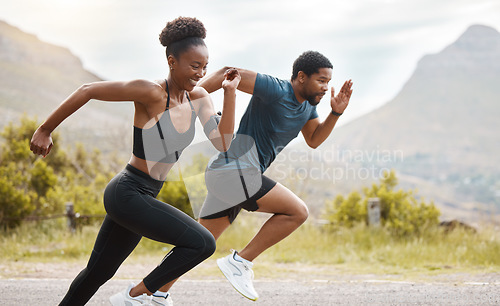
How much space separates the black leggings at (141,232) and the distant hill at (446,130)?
102456 millimetres

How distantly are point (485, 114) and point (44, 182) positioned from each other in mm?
159225

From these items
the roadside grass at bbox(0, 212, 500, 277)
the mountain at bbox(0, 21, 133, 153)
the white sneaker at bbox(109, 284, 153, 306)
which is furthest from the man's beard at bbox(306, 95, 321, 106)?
the mountain at bbox(0, 21, 133, 153)

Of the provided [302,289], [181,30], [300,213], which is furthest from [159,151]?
[302,289]

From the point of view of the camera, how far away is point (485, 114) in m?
152

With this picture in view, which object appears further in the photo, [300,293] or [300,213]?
[300,293]

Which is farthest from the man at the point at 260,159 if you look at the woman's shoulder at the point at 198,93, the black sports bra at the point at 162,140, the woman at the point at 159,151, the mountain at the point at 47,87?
the mountain at the point at 47,87

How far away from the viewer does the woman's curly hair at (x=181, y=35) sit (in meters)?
3.16

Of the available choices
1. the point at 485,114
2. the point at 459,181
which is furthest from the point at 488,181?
the point at 485,114

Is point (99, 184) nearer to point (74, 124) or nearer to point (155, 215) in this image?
point (155, 215)

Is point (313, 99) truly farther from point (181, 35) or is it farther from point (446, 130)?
point (446, 130)

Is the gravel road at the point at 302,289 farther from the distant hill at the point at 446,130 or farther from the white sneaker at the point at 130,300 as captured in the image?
the distant hill at the point at 446,130

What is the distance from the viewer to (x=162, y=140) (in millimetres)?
3154

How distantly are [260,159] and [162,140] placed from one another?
913 mm

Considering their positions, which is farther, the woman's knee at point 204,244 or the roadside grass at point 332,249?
the roadside grass at point 332,249
